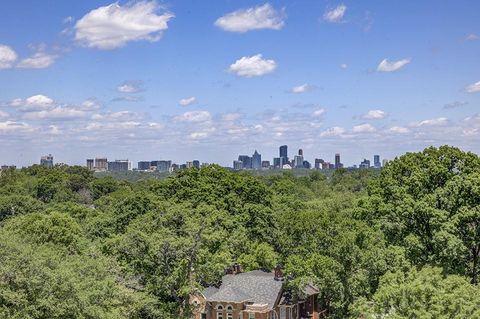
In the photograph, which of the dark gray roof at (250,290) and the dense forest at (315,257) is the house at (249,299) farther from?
the dense forest at (315,257)

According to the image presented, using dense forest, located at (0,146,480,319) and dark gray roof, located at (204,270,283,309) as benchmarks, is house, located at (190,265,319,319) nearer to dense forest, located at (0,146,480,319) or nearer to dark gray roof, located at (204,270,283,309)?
dark gray roof, located at (204,270,283,309)

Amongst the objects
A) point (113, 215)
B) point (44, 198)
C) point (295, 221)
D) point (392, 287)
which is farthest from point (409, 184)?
point (44, 198)

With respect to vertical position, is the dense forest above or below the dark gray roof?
above

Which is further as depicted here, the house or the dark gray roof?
the dark gray roof

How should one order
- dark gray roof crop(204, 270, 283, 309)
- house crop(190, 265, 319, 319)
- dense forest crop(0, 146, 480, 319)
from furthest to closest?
dark gray roof crop(204, 270, 283, 309), house crop(190, 265, 319, 319), dense forest crop(0, 146, 480, 319)

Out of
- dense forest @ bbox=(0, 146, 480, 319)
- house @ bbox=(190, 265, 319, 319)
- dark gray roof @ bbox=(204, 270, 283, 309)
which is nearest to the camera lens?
dense forest @ bbox=(0, 146, 480, 319)

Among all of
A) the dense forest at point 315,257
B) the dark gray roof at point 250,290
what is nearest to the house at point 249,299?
the dark gray roof at point 250,290

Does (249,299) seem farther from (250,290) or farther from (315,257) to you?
(315,257)

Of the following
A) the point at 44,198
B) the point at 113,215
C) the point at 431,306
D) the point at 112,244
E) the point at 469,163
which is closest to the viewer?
the point at 431,306

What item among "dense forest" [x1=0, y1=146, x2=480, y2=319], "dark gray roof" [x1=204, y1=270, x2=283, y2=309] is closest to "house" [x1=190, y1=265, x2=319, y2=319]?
"dark gray roof" [x1=204, y1=270, x2=283, y2=309]

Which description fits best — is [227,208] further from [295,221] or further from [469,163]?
[469,163]
